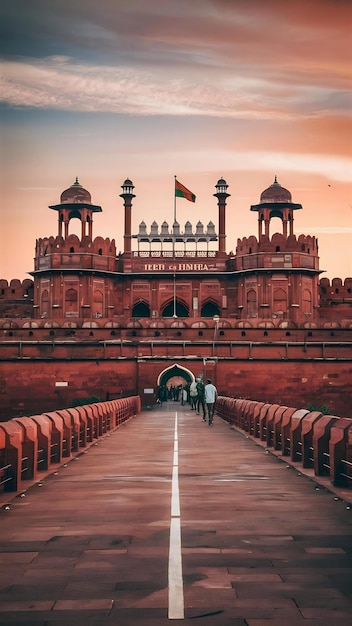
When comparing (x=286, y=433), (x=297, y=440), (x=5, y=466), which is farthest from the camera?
(x=286, y=433)

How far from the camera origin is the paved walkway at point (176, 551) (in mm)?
5211

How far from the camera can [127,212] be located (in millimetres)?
74375

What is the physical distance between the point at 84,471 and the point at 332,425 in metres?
3.95

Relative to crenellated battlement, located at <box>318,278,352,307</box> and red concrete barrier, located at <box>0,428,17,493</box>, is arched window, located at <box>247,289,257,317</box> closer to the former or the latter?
crenellated battlement, located at <box>318,278,352,307</box>

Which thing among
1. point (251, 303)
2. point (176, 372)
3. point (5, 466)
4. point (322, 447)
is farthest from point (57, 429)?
point (251, 303)

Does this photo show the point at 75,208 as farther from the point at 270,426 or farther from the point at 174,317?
the point at 270,426

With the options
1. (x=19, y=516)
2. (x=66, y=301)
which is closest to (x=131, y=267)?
(x=66, y=301)

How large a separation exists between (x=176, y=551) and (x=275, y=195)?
6539 centimetres

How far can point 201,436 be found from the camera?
73.2ft

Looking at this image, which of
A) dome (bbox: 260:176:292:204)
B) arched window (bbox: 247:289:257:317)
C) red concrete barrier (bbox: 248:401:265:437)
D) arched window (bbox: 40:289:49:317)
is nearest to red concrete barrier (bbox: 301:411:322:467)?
red concrete barrier (bbox: 248:401:265:437)

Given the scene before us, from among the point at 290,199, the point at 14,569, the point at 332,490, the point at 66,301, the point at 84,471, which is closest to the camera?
the point at 14,569

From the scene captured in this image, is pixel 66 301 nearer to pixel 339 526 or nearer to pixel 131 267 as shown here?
pixel 131 267

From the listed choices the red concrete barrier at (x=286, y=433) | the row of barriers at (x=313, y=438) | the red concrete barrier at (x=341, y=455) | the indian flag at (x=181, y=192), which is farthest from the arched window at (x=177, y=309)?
the red concrete barrier at (x=341, y=455)

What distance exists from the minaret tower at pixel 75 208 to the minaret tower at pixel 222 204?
35.4 feet
